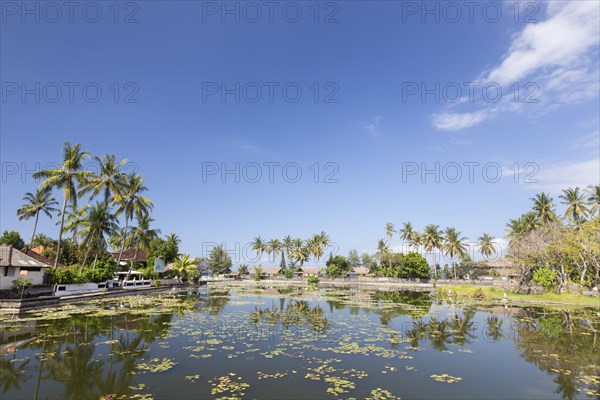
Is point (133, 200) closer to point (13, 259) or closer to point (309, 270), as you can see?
point (13, 259)

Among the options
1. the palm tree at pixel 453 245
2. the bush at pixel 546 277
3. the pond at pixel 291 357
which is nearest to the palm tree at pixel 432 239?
the palm tree at pixel 453 245

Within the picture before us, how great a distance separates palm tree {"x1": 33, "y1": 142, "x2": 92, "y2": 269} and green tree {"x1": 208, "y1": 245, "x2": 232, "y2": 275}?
Result: 72.0 m

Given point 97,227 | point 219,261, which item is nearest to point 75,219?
point 97,227

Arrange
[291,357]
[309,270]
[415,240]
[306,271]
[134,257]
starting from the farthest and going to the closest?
1. [309,270]
2. [306,271]
3. [415,240]
4. [134,257]
5. [291,357]

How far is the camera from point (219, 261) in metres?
106

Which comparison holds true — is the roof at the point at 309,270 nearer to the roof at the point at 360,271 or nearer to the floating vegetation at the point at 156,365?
the roof at the point at 360,271

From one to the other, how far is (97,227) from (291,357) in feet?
116

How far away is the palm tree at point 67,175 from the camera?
32.8 m

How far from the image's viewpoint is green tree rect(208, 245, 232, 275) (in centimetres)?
10411

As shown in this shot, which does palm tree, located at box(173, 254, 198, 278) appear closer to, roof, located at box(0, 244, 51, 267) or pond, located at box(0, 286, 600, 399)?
roof, located at box(0, 244, 51, 267)

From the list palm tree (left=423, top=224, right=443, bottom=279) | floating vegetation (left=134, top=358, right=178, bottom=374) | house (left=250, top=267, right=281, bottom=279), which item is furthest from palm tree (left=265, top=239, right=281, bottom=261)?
floating vegetation (left=134, top=358, right=178, bottom=374)

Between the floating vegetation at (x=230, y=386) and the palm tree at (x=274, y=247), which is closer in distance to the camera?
the floating vegetation at (x=230, y=386)

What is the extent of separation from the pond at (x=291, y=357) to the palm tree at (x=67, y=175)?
15.5m

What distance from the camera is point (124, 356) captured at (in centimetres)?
1208
